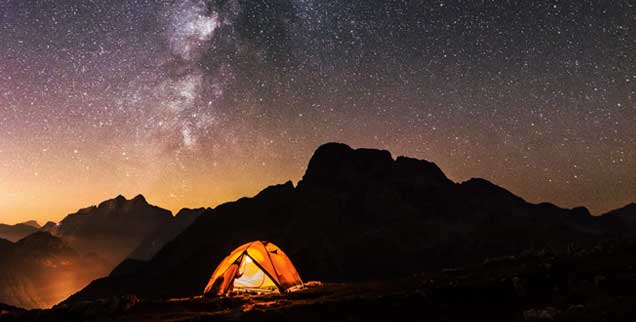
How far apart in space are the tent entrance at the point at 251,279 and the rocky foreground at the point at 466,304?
3.68m

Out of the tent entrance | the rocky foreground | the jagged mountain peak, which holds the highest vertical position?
the jagged mountain peak

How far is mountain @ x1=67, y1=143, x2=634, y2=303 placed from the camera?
5315 inches

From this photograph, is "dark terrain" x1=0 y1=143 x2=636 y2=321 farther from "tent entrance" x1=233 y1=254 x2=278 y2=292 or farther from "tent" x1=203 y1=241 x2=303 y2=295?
"tent entrance" x1=233 y1=254 x2=278 y2=292

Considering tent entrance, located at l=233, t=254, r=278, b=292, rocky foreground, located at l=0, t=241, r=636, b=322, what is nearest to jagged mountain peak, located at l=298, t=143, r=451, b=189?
tent entrance, located at l=233, t=254, r=278, b=292

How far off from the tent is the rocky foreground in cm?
275

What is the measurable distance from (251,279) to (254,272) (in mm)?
381

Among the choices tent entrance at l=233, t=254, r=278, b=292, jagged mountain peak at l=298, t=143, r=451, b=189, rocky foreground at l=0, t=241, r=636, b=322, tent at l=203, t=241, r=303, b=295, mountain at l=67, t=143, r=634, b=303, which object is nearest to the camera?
rocky foreground at l=0, t=241, r=636, b=322

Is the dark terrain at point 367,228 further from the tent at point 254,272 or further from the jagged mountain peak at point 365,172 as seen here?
the tent at point 254,272

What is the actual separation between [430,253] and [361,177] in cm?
5772

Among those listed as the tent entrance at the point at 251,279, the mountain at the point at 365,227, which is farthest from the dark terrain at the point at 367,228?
the tent entrance at the point at 251,279

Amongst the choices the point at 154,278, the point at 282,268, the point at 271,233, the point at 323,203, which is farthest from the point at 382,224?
the point at 282,268

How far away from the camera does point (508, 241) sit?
14162 cm

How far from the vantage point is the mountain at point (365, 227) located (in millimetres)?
135000

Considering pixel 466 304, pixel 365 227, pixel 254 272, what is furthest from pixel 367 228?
pixel 466 304
